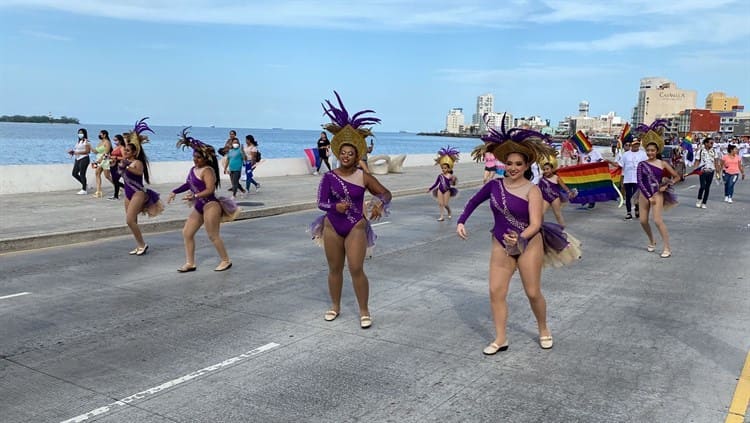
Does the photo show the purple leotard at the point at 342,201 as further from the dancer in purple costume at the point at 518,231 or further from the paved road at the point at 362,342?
the dancer in purple costume at the point at 518,231

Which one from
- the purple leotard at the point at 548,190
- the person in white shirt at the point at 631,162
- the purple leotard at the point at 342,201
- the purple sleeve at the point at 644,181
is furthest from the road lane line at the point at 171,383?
the person in white shirt at the point at 631,162

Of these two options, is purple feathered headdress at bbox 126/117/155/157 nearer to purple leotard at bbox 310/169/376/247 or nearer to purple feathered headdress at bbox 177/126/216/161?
purple feathered headdress at bbox 177/126/216/161

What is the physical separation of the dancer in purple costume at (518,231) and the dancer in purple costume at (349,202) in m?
1.18

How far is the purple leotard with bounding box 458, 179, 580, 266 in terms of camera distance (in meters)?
5.54

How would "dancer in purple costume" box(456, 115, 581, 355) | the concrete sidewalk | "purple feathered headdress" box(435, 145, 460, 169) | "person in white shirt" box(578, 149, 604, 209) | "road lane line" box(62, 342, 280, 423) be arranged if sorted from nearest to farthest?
"road lane line" box(62, 342, 280, 423) → "dancer in purple costume" box(456, 115, 581, 355) → the concrete sidewalk → "purple feathered headdress" box(435, 145, 460, 169) → "person in white shirt" box(578, 149, 604, 209)

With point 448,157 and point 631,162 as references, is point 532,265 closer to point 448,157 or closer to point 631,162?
point 448,157

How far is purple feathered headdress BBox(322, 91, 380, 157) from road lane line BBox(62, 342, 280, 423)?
203cm

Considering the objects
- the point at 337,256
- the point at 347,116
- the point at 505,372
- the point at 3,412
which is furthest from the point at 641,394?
the point at 3,412

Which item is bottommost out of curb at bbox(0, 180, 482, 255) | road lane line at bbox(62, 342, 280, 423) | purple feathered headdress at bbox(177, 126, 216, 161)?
Result: curb at bbox(0, 180, 482, 255)

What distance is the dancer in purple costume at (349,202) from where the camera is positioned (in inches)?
249

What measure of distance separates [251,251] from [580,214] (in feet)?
30.2

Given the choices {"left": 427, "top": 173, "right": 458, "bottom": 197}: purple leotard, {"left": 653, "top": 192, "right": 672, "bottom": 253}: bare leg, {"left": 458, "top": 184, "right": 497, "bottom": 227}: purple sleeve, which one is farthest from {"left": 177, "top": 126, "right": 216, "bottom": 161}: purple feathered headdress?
{"left": 653, "top": 192, "right": 672, "bottom": 253}: bare leg

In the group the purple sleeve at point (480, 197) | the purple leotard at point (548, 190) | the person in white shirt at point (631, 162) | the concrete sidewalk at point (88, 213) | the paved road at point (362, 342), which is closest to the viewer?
the paved road at point (362, 342)

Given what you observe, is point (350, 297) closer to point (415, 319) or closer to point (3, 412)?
point (415, 319)
